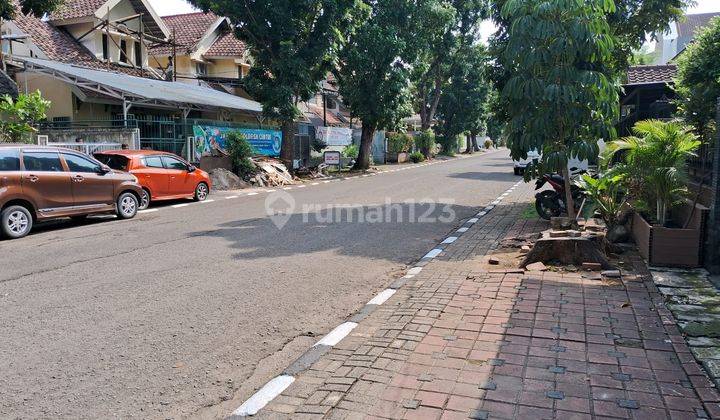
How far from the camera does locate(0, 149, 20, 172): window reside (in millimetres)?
10297

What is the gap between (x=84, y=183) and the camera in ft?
38.4

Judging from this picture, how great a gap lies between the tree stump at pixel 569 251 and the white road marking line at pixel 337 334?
333 centimetres

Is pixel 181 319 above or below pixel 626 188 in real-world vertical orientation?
below

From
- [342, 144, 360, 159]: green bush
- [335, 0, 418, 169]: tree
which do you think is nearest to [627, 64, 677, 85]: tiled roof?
[335, 0, 418, 169]: tree

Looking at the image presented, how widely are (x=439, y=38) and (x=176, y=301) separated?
34.9 m

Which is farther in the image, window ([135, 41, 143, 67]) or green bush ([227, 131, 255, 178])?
window ([135, 41, 143, 67])

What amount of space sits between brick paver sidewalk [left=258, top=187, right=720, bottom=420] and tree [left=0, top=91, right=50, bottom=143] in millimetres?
13090

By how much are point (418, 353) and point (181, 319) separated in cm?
249

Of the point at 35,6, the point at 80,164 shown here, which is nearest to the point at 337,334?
Result: the point at 80,164

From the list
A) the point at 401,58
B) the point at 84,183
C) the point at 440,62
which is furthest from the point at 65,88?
the point at 440,62

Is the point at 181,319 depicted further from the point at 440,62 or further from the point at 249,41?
the point at 440,62

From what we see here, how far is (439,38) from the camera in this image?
123 ft

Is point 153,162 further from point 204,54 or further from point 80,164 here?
point 204,54

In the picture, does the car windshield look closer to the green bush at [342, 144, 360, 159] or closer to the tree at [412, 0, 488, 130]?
the tree at [412, 0, 488, 130]
